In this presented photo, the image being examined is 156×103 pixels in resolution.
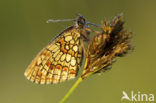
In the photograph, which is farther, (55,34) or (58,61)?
(55,34)

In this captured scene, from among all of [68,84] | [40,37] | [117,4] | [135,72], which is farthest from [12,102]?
[117,4]

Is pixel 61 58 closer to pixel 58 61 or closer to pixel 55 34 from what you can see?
pixel 58 61

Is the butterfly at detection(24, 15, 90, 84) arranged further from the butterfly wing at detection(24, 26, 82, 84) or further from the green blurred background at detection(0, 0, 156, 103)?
the green blurred background at detection(0, 0, 156, 103)

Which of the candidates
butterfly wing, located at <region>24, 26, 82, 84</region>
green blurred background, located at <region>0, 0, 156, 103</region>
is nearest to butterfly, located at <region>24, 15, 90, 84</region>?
butterfly wing, located at <region>24, 26, 82, 84</region>

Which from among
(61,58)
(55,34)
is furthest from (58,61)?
(55,34)

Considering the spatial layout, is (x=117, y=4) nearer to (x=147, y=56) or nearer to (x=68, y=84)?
(x=147, y=56)

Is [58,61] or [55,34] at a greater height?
[55,34]
